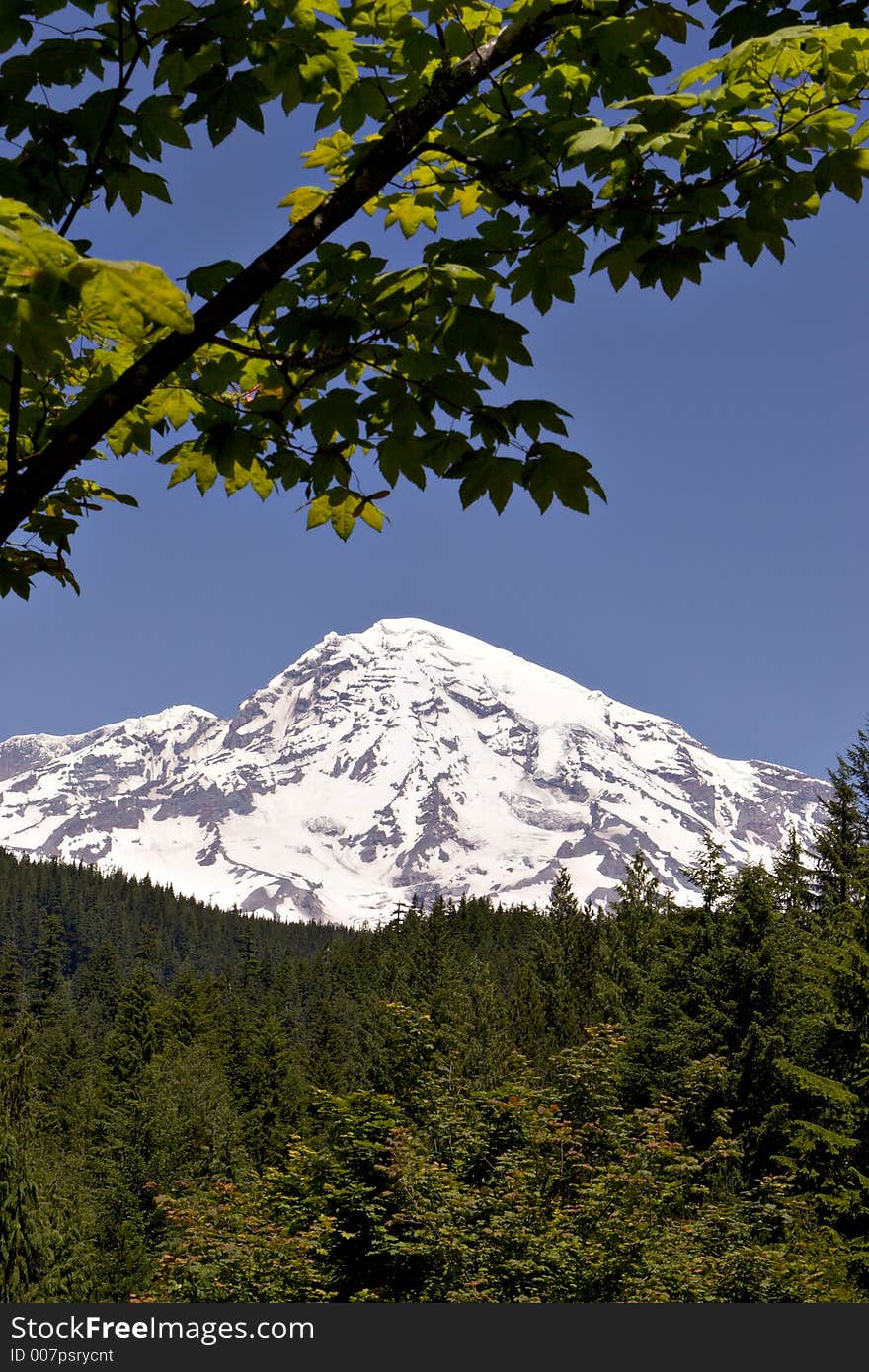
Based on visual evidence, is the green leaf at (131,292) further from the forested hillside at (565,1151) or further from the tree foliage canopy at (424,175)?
the forested hillside at (565,1151)

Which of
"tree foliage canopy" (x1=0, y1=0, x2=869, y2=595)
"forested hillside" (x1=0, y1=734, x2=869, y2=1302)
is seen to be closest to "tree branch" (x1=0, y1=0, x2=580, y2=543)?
"tree foliage canopy" (x1=0, y1=0, x2=869, y2=595)

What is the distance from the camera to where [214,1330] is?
194 inches

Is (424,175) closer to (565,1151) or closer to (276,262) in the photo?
(276,262)

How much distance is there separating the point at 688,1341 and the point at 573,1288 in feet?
36.5

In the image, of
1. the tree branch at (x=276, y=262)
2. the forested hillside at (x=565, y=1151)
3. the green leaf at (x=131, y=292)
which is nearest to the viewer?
the green leaf at (x=131, y=292)

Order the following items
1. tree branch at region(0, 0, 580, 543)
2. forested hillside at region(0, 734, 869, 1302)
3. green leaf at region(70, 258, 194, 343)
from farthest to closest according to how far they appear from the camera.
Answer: forested hillside at region(0, 734, 869, 1302), tree branch at region(0, 0, 580, 543), green leaf at region(70, 258, 194, 343)

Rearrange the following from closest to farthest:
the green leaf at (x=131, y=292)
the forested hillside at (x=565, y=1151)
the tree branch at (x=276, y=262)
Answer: the green leaf at (x=131, y=292)
the tree branch at (x=276, y=262)
the forested hillside at (x=565, y=1151)

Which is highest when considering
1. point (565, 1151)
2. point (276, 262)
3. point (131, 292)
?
point (276, 262)

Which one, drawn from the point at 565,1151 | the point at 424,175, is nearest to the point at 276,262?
the point at 424,175

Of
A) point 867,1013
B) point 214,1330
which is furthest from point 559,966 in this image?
point 214,1330

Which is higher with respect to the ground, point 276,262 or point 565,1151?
point 276,262

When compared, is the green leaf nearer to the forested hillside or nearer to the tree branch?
the tree branch

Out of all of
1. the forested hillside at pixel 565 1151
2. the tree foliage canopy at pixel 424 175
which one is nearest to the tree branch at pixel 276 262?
the tree foliage canopy at pixel 424 175

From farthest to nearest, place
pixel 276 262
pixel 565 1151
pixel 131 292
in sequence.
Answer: pixel 565 1151 → pixel 276 262 → pixel 131 292
